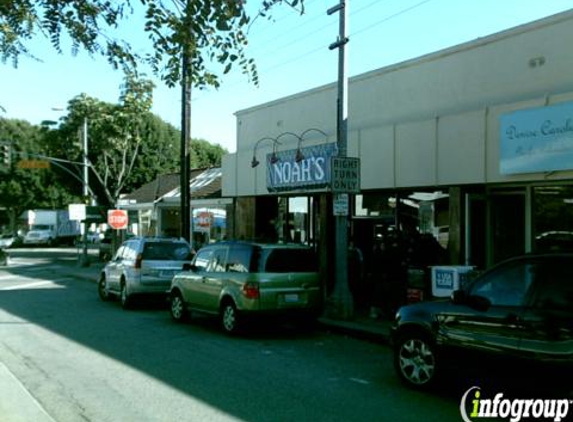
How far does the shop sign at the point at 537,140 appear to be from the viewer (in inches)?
415

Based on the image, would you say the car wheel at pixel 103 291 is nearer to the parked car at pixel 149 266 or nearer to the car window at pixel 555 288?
the parked car at pixel 149 266

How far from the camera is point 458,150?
497 inches

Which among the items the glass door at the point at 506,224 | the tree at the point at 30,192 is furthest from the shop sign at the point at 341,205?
the tree at the point at 30,192

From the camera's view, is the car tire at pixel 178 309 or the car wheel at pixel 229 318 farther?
the car tire at pixel 178 309

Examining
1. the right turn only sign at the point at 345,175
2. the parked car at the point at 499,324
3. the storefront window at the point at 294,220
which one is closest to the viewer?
the parked car at the point at 499,324

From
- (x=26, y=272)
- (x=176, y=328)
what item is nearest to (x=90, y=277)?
(x=26, y=272)

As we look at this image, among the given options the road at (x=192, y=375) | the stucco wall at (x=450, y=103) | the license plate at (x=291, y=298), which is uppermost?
the stucco wall at (x=450, y=103)

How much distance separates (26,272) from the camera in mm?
29562

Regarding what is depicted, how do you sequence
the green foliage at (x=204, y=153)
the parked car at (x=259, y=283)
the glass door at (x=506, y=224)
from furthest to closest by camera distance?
1. the green foliage at (x=204, y=153)
2. the glass door at (x=506, y=224)
3. the parked car at (x=259, y=283)

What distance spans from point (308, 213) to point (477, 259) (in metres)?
5.92

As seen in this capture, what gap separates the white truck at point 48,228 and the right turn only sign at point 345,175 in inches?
2028

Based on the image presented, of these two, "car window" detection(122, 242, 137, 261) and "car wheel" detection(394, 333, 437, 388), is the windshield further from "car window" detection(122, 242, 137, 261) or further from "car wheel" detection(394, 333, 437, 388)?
"car wheel" detection(394, 333, 437, 388)

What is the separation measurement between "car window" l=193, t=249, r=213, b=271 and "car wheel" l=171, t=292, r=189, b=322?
36.4 inches

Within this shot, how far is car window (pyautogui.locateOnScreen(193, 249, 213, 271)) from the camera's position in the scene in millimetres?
12883
